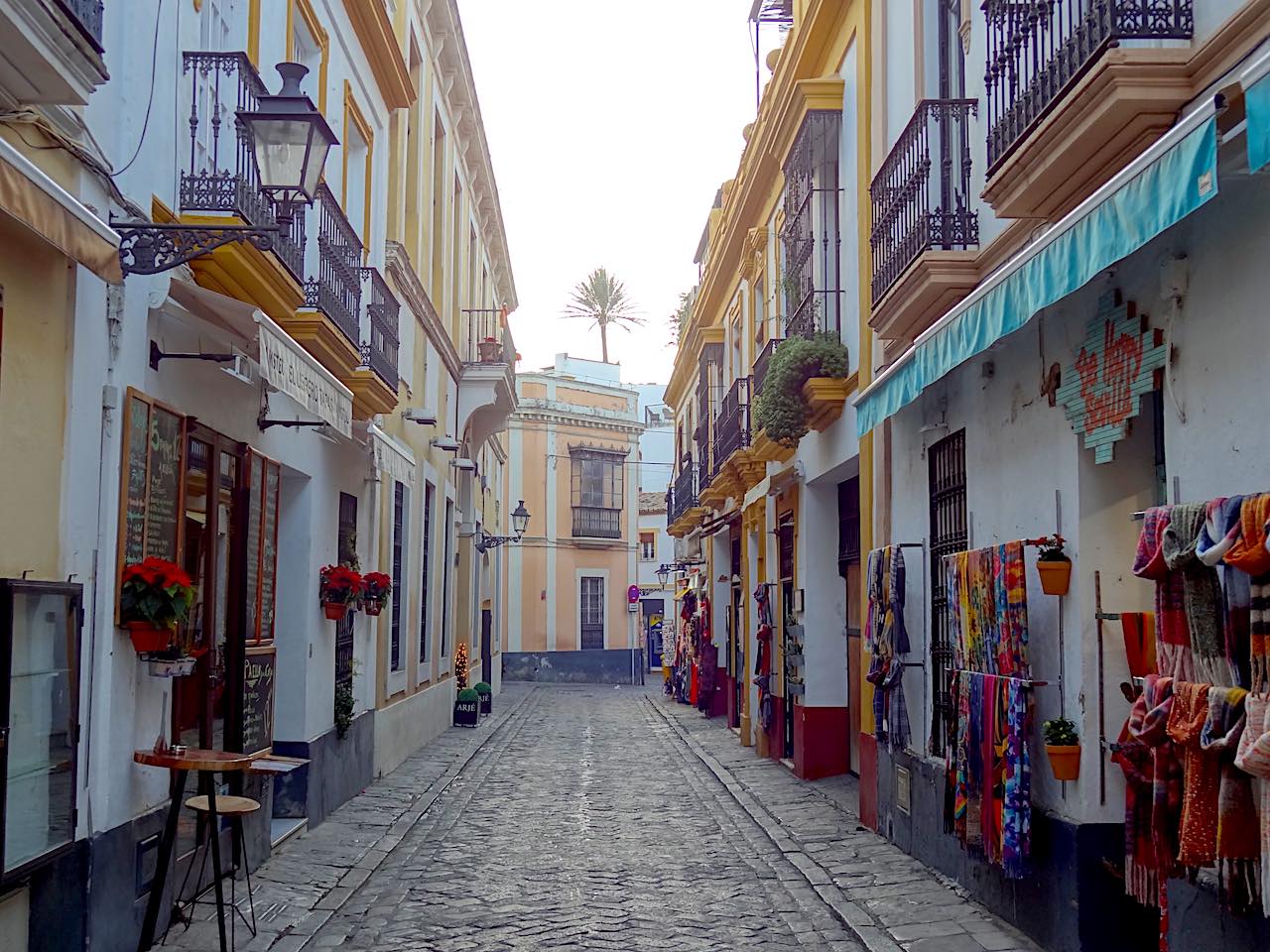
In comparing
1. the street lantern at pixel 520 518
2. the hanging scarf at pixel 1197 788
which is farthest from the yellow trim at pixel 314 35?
the street lantern at pixel 520 518

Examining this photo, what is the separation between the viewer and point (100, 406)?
6082mm

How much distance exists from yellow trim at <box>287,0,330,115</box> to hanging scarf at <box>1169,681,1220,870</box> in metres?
7.87

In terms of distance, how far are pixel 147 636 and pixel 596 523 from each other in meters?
34.5

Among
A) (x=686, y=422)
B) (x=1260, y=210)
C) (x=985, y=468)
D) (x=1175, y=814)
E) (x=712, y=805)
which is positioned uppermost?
(x=686, y=422)

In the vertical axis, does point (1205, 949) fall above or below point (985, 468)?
below

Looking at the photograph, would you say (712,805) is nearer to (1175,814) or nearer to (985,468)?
(985,468)

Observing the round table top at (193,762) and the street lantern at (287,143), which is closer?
the round table top at (193,762)

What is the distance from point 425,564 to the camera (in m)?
17.4

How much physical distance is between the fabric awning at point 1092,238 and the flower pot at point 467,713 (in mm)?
13719

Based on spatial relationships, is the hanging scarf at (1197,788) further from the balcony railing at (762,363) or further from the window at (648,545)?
the window at (648,545)

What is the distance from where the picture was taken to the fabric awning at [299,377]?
23.1 feet

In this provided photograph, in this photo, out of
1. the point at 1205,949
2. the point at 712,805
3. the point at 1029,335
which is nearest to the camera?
the point at 1205,949

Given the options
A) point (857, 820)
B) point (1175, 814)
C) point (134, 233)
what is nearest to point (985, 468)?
point (1175, 814)

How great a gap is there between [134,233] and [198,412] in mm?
1856
